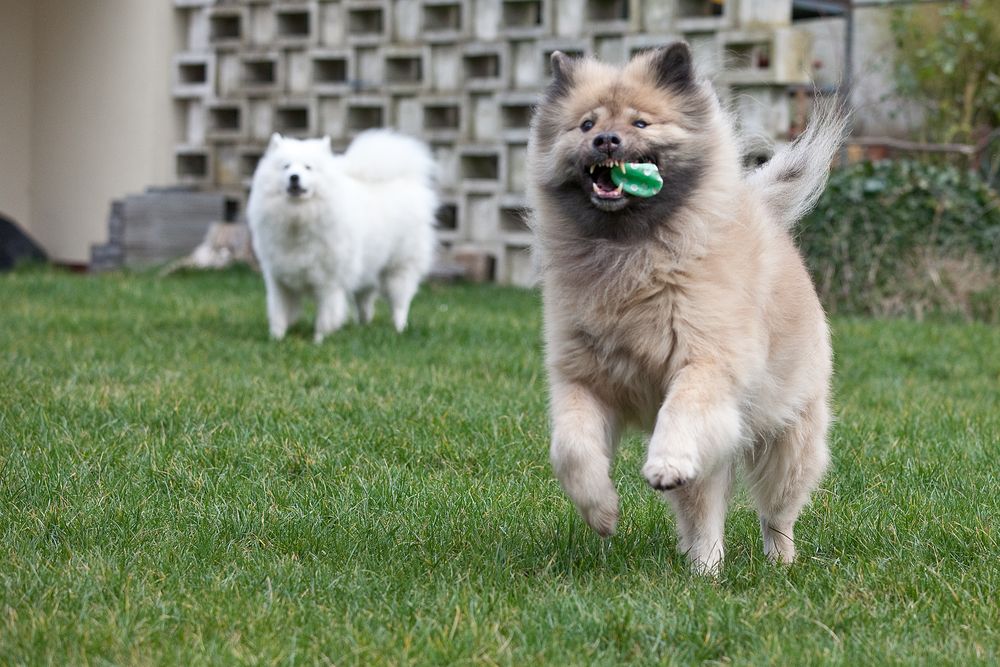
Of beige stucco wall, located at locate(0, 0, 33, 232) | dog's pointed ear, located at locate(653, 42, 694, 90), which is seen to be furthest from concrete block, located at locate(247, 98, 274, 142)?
dog's pointed ear, located at locate(653, 42, 694, 90)

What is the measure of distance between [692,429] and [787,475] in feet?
2.30

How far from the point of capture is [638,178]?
3.12 metres

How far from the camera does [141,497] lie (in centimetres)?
370

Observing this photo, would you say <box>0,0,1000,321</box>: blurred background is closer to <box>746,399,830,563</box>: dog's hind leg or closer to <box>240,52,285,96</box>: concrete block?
<box>240,52,285,96</box>: concrete block

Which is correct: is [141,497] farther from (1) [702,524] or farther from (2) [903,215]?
(2) [903,215]

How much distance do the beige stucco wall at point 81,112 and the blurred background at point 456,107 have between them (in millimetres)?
22

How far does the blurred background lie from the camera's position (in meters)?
9.06

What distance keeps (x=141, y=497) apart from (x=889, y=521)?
2.14m

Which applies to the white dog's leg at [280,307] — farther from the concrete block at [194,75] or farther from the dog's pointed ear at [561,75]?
the concrete block at [194,75]

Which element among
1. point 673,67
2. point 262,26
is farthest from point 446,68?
point 673,67

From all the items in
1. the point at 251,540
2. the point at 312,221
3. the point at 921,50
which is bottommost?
the point at 251,540

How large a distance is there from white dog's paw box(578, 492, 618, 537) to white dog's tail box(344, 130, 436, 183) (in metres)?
5.62

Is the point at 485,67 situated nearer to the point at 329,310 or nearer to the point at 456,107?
the point at 456,107

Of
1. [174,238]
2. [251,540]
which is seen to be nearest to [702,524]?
[251,540]
